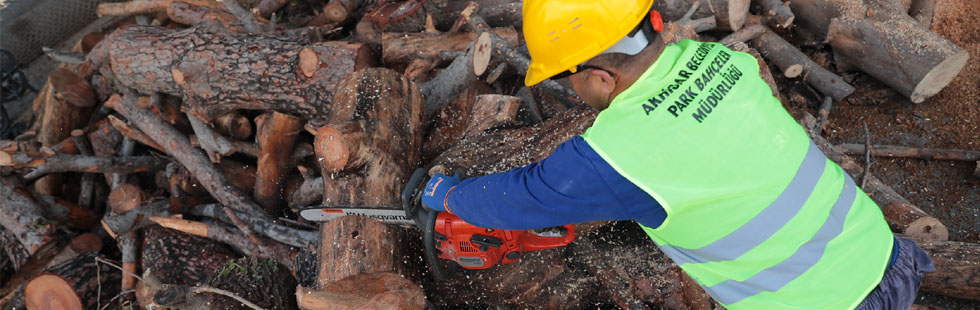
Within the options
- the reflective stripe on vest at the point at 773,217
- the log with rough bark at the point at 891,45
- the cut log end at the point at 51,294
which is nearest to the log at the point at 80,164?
the cut log end at the point at 51,294

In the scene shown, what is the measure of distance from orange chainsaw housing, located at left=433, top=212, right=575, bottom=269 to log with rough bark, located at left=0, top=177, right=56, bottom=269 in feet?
10.8

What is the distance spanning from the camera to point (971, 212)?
3.84 m

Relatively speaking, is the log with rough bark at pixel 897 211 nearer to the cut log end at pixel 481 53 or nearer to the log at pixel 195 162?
the cut log end at pixel 481 53

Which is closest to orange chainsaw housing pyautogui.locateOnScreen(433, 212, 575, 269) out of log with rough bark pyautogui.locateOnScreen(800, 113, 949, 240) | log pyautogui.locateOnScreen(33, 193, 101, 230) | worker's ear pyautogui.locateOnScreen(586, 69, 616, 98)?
worker's ear pyautogui.locateOnScreen(586, 69, 616, 98)

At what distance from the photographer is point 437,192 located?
2.35 metres

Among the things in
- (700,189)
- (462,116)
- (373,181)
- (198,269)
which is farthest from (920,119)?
(198,269)

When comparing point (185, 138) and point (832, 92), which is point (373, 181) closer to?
point (185, 138)

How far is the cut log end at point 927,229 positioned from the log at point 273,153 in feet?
11.9

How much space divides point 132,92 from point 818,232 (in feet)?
15.0

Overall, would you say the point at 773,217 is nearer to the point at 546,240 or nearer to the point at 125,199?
the point at 546,240

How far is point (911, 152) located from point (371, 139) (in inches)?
146

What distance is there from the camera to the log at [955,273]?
2.69 meters

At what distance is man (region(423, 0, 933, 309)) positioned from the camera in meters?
1.67

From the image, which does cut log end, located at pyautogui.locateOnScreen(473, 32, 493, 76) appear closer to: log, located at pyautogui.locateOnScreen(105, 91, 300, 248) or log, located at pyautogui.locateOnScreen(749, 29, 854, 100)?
log, located at pyautogui.locateOnScreen(105, 91, 300, 248)
